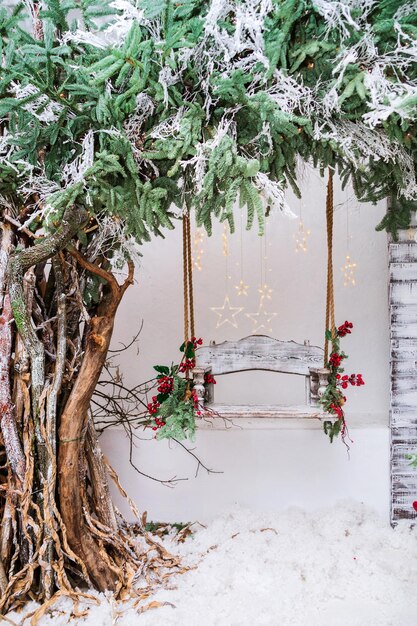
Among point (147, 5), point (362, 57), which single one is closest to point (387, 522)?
point (362, 57)

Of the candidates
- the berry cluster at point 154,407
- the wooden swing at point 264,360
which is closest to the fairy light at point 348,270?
the wooden swing at point 264,360

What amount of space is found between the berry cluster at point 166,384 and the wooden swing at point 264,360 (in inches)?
4.9

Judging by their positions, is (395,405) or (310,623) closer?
(310,623)

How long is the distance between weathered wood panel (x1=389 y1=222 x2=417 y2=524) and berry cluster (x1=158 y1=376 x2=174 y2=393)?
129 centimetres

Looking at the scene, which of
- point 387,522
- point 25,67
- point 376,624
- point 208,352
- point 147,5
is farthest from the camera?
point 387,522

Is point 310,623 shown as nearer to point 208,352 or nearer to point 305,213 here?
point 208,352

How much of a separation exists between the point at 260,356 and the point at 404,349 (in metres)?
Answer: 0.85

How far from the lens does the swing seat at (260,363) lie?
2.99 m

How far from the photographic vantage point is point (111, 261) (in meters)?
2.41

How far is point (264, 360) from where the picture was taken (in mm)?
3162

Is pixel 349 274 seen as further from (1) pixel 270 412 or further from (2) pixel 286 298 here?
(1) pixel 270 412

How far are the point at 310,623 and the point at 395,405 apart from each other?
140cm

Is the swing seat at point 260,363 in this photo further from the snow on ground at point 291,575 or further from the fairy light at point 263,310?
the fairy light at point 263,310

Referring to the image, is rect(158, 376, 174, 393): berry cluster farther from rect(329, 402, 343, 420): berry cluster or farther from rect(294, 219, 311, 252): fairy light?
rect(294, 219, 311, 252): fairy light
